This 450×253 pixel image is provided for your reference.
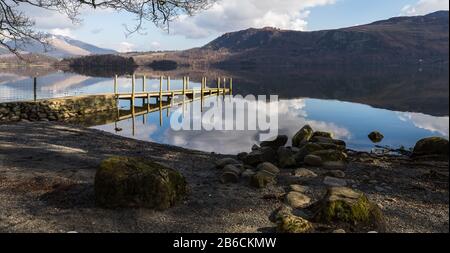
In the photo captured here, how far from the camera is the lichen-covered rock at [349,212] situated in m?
8.17

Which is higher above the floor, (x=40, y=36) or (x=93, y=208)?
(x=40, y=36)

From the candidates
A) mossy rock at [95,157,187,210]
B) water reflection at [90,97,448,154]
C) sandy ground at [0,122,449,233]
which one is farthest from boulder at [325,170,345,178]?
water reflection at [90,97,448,154]

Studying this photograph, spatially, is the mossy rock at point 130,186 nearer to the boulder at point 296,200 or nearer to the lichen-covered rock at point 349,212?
the boulder at point 296,200

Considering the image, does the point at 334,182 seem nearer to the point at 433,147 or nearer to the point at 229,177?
the point at 229,177

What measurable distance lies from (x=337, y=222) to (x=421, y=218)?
2.72m

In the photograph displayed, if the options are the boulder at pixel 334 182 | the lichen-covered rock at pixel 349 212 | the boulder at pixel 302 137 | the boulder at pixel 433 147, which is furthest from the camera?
the boulder at pixel 302 137

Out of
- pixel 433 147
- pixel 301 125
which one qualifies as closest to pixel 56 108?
pixel 301 125

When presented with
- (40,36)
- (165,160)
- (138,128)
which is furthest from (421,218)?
(138,128)

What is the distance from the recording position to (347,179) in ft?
41.8

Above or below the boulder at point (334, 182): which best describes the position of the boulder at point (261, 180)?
above

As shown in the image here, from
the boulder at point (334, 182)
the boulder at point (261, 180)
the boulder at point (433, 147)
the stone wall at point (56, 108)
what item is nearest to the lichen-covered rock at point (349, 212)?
the boulder at point (261, 180)

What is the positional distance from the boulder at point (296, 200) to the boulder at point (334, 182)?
190 centimetres
